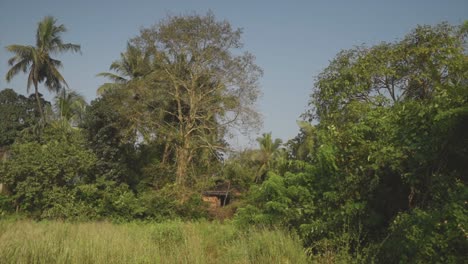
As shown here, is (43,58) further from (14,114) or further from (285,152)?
(285,152)

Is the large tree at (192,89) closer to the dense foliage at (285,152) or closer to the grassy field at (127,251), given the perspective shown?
the dense foliage at (285,152)

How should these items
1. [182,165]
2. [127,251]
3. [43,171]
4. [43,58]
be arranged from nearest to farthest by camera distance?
[127,251] → [43,171] → [182,165] → [43,58]

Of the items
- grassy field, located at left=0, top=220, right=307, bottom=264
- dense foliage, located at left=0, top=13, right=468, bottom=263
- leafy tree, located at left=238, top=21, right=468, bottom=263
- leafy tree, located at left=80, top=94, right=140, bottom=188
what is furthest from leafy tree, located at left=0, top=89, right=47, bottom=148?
leafy tree, located at left=238, top=21, right=468, bottom=263

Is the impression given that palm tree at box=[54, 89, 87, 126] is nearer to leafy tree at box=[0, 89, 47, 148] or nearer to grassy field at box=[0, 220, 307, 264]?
leafy tree at box=[0, 89, 47, 148]

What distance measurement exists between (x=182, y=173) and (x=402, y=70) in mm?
11030

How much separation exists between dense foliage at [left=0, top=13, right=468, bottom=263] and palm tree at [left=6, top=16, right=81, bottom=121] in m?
2.09

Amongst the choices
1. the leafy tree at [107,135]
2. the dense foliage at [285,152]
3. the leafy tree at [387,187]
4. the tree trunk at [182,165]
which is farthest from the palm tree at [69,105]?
the leafy tree at [387,187]

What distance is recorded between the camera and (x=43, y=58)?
81.6 ft

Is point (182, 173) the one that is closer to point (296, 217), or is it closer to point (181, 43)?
point (181, 43)

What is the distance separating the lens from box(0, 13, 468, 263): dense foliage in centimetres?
493

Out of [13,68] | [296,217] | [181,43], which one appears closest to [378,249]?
[296,217]

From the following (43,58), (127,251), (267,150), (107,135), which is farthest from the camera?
(267,150)

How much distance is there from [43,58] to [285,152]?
18448 millimetres

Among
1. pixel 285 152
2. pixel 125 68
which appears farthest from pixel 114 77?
pixel 285 152
